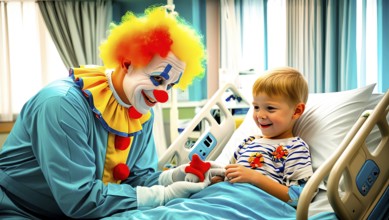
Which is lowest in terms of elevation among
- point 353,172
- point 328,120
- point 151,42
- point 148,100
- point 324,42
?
point 353,172

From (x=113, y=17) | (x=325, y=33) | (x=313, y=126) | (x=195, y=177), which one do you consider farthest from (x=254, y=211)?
(x=113, y=17)

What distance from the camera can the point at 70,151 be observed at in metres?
1.35

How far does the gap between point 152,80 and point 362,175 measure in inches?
33.0

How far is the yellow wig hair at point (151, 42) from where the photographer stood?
152 cm

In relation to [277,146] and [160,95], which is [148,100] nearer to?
[160,95]

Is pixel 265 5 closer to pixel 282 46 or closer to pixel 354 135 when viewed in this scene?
pixel 282 46

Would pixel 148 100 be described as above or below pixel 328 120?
above

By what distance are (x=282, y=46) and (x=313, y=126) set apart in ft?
7.30

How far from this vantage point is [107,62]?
164 centimetres

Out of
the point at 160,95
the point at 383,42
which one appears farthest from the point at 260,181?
the point at 383,42

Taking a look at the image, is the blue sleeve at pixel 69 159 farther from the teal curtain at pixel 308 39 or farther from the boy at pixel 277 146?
the teal curtain at pixel 308 39

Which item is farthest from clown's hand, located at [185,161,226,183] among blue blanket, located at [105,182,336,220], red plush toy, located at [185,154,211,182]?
blue blanket, located at [105,182,336,220]

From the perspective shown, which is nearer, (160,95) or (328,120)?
(160,95)

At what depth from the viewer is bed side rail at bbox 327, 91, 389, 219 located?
1.24m
